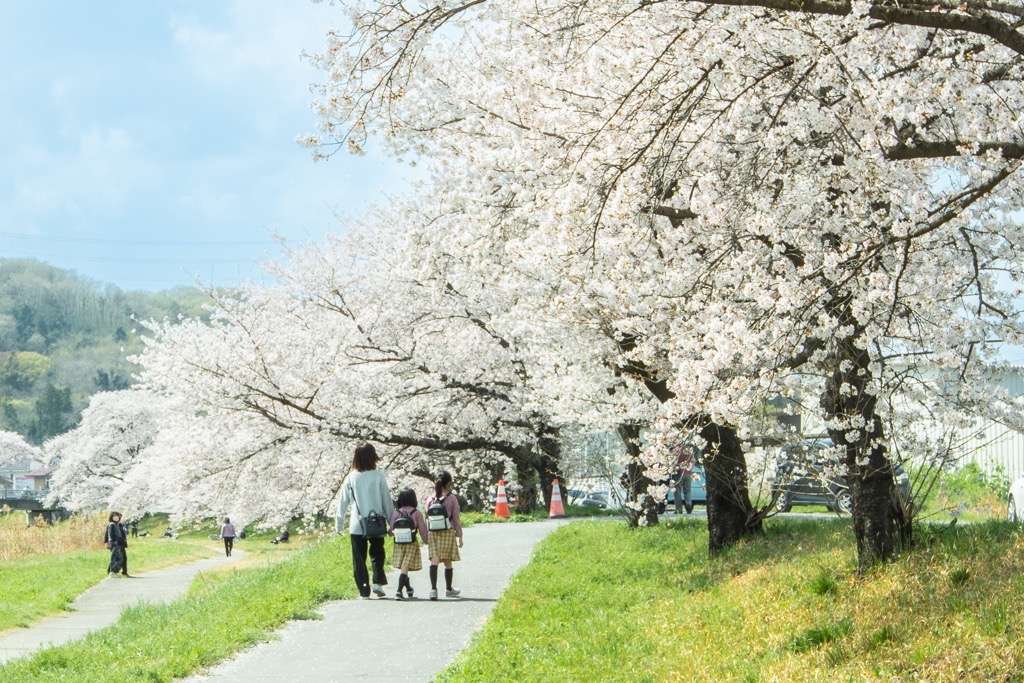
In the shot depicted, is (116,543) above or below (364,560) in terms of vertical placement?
below

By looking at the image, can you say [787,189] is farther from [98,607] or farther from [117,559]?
[117,559]

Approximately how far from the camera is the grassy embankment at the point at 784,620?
20.5ft

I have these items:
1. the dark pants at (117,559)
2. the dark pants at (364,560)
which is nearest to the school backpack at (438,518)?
Answer: the dark pants at (364,560)

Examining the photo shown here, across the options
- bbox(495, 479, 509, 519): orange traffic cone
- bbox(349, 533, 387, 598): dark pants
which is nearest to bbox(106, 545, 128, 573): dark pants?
bbox(495, 479, 509, 519): orange traffic cone

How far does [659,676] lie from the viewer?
681 centimetres

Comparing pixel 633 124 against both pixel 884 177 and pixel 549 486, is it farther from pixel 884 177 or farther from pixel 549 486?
pixel 549 486

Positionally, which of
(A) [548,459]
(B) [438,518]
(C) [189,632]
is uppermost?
(A) [548,459]

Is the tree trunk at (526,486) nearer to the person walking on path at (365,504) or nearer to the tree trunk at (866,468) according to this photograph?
the person walking on path at (365,504)

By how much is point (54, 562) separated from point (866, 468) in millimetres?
23949

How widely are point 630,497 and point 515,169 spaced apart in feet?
28.8

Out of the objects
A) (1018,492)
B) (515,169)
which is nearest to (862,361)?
(515,169)

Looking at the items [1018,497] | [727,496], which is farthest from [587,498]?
[727,496]

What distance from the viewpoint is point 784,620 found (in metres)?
8.02

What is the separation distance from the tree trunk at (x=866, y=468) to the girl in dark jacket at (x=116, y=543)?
21.1m
